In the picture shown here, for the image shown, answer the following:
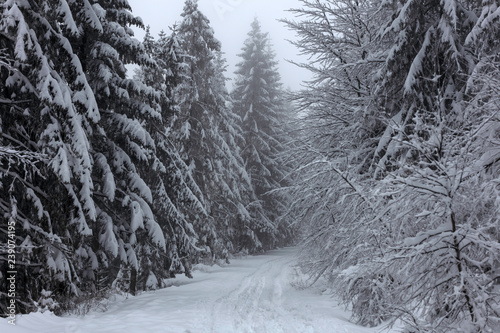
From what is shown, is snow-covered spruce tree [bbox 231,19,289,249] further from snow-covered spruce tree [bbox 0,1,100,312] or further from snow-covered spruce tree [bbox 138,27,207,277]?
Answer: snow-covered spruce tree [bbox 0,1,100,312]

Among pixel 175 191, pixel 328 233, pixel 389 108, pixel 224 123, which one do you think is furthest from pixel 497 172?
pixel 224 123

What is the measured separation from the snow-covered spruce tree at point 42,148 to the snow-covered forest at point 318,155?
0.04m

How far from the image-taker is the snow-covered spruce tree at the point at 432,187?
3027 mm

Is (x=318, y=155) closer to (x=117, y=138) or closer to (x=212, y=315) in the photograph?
(x=212, y=315)

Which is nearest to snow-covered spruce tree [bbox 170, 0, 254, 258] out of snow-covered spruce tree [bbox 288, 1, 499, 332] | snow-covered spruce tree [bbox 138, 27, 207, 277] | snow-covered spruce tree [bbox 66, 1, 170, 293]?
snow-covered spruce tree [bbox 138, 27, 207, 277]

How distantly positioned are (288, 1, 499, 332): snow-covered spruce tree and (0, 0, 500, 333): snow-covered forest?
0.09 ft

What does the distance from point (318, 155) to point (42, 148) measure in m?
6.64

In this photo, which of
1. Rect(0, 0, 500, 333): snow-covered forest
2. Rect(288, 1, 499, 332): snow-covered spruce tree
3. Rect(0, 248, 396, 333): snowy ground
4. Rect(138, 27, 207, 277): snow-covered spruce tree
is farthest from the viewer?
Rect(138, 27, 207, 277): snow-covered spruce tree

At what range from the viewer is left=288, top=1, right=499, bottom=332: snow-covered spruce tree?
3.03 meters

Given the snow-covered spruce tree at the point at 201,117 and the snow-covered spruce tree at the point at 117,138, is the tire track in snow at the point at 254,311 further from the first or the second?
the snow-covered spruce tree at the point at 201,117

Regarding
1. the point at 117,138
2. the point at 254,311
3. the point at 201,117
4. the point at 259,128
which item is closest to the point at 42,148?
the point at 117,138

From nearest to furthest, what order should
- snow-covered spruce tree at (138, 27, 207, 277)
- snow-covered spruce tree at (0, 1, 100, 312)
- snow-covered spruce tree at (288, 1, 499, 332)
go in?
snow-covered spruce tree at (288, 1, 499, 332)
snow-covered spruce tree at (0, 1, 100, 312)
snow-covered spruce tree at (138, 27, 207, 277)

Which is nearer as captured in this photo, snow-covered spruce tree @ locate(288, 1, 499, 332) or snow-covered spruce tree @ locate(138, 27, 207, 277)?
snow-covered spruce tree @ locate(288, 1, 499, 332)

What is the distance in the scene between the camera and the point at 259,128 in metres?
28.5
